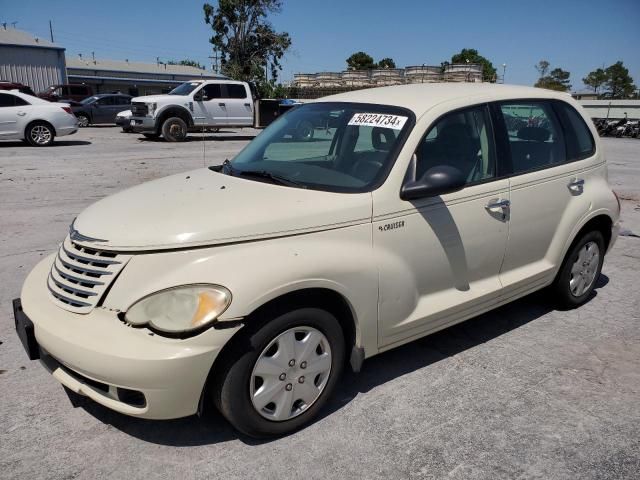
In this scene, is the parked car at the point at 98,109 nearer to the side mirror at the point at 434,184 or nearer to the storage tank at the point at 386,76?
the side mirror at the point at 434,184

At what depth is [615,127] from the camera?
95.1ft

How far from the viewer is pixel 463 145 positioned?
3.52 meters

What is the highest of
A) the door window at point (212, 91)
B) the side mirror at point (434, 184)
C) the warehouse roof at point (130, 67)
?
the warehouse roof at point (130, 67)

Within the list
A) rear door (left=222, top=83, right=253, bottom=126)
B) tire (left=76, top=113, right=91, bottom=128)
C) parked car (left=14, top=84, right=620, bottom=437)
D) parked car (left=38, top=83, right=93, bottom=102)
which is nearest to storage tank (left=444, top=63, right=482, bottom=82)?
rear door (left=222, top=83, right=253, bottom=126)

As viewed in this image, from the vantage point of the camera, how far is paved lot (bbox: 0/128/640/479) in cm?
256

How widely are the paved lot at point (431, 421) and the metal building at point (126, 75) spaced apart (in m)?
46.9

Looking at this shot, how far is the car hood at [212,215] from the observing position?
8.43 feet

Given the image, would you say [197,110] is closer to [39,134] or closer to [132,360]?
[39,134]

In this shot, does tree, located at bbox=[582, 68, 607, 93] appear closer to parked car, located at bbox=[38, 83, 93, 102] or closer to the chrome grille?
parked car, located at bbox=[38, 83, 93, 102]

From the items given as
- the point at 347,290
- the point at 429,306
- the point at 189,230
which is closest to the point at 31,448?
the point at 189,230

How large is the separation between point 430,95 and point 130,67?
241 ft

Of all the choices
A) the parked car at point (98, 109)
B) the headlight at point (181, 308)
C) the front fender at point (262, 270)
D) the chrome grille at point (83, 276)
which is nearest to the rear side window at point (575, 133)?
the front fender at point (262, 270)

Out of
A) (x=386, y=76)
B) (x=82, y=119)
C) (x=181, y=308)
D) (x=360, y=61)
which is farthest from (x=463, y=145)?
(x=360, y=61)

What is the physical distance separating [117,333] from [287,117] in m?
2.31
